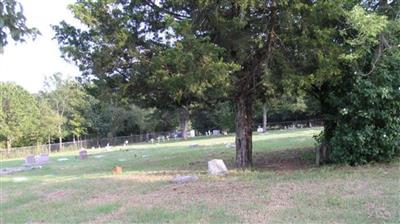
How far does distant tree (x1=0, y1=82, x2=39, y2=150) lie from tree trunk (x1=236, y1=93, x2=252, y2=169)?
46.9 m

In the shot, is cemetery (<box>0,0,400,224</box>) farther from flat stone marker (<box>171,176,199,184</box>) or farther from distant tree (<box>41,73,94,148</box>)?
distant tree (<box>41,73,94,148</box>)

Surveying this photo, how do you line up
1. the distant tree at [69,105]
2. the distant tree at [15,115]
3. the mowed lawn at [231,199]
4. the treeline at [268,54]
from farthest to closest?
the distant tree at [69,105], the distant tree at [15,115], the treeline at [268,54], the mowed lawn at [231,199]

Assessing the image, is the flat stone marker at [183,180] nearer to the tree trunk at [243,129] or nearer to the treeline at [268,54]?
the treeline at [268,54]

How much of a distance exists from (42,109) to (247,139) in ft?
174

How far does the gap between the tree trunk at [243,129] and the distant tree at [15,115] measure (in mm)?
46910

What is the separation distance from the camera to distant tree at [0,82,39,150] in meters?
55.6

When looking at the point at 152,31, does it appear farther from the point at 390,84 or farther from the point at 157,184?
the point at 390,84

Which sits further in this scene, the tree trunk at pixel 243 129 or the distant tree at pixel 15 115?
the distant tree at pixel 15 115

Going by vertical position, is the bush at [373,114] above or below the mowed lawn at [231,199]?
above

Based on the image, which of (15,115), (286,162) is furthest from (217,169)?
(15,115)

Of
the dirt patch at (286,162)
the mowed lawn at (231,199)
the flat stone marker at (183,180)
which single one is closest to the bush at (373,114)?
the mowed lawn at (231,199)

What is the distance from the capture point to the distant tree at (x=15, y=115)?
182ft

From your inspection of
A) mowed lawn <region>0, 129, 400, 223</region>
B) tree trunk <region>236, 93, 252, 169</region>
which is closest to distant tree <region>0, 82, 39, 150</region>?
mowed lawn <region>0, 129, 400, 223</region>

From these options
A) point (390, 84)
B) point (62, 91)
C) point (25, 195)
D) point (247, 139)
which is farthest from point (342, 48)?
point (62, 91)
